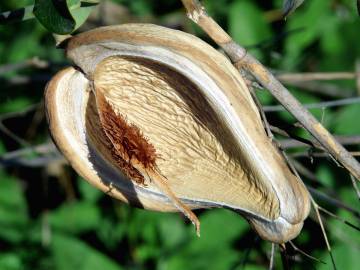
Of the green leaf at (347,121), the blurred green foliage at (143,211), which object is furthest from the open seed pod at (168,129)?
the green leaf at (347,121)

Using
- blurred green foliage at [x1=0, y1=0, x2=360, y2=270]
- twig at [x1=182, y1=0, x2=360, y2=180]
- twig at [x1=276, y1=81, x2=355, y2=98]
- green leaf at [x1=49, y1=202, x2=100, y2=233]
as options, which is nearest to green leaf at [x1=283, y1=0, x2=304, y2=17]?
twig at [x1=182, y1=0, x2=360, y2=180]

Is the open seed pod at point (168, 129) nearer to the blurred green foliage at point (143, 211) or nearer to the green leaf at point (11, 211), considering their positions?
the blurred green foliage at point (143, 211)

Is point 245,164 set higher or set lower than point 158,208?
higher

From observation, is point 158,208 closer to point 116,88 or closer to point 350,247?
point 116,88

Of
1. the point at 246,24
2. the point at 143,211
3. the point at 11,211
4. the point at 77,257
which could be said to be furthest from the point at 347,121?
the point at 11,211

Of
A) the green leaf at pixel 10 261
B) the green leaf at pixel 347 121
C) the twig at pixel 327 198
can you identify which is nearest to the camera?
the twig at pixel 327 198

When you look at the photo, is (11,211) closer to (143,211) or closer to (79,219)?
(79,219)

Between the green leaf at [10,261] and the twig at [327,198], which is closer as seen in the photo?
the twig at [327,198]

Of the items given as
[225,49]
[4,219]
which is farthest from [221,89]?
[4,219]
